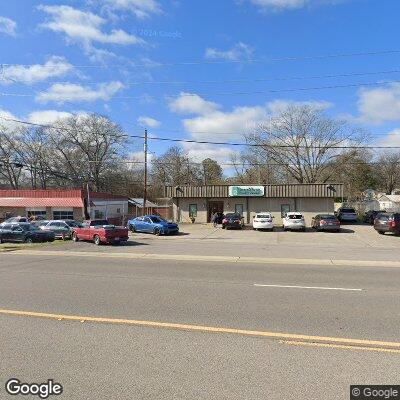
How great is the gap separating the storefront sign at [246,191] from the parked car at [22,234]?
19.0 meters

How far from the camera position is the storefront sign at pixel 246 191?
40281mm

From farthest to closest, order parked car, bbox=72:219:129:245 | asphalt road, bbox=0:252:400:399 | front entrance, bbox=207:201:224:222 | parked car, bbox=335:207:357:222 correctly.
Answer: parked car, bbox=335:207:357:222
front entrance, bbox=207:201:224:222
parked car, bbox=72:219:129:245
asphalt road, bbox=0:252:400:399

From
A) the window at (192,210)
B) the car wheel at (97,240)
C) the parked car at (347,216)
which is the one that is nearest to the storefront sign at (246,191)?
the window at (192,210)

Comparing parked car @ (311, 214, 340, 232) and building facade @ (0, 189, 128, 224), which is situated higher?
building facade @ (0, 189, 128, 224)

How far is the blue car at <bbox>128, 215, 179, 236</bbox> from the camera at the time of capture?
1245 inches

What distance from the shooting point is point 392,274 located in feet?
38.8

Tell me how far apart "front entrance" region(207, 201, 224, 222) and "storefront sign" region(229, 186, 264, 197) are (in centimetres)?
222

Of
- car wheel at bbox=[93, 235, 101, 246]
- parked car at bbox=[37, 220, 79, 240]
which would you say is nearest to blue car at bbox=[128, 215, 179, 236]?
parked car at bbox=[37, 220, 79, 240]

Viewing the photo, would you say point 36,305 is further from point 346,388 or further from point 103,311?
point 346,388

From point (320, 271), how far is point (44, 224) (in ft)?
82.0

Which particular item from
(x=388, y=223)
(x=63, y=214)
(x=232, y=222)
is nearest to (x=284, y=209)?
(x=232, y=222)

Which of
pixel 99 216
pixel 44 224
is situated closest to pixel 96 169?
pixel 99 216

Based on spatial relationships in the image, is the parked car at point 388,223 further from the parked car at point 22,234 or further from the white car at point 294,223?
the parked car at point 22,234

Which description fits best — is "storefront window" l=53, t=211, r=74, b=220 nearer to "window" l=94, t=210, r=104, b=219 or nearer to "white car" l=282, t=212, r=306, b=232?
"window" l=94, t=210, r=104, b=219
